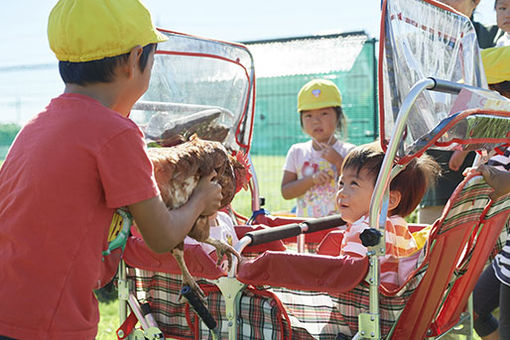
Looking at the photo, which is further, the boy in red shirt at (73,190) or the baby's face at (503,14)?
the baby's face at (503,14)

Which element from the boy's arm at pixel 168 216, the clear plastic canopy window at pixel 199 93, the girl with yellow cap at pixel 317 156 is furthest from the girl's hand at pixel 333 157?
the boy's arm at pixel 168 216

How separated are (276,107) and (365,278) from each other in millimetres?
5315

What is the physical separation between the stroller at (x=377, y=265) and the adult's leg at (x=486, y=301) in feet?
1.53

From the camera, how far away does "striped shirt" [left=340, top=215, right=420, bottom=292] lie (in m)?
2.12

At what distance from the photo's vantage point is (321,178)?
3.91 metres

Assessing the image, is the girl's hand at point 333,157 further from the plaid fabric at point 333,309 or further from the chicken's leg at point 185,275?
the chicken's leg at point 185,275

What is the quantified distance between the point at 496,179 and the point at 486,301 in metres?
1.03

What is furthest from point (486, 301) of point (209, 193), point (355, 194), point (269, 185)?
point (269, 185)

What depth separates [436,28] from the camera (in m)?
2.49

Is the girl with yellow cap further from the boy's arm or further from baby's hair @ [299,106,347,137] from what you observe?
the boy's arm

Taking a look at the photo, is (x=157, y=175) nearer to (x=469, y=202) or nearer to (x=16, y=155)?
(x=16, y=155)

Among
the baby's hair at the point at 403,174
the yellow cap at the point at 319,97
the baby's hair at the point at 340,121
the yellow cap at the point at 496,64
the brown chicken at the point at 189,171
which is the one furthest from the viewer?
the baby's hair at the point at 340,121

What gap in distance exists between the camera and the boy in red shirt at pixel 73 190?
4.82 feet

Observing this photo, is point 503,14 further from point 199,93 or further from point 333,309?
point 333,309
